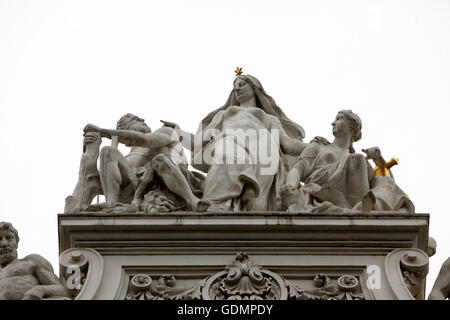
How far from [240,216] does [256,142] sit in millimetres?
2624

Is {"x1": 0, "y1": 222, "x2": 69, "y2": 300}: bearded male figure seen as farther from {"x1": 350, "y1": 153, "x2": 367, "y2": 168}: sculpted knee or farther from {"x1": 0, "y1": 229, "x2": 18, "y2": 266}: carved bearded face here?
{"x1": 350, "y1": 153, "x2": 367, "y2": 168}: sculpted knee

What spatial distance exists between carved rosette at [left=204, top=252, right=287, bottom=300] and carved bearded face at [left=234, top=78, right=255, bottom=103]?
15.9ft

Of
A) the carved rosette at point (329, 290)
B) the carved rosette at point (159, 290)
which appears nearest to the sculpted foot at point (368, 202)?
the carved rosette at point (329, 290)

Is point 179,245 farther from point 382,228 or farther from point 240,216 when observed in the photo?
point 382,228

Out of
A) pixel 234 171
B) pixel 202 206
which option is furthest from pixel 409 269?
pixel 234 171

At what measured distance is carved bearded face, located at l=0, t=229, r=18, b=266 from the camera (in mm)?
22500

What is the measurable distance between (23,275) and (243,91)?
230 inches

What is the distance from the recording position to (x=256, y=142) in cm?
2520

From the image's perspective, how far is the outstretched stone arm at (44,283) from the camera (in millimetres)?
21578

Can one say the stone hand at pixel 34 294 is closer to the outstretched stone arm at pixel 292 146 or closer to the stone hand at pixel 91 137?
the stone hand at pixel 91 137

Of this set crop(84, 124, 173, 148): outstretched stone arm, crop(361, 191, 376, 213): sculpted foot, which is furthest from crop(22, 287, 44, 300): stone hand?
crop(361, 191, 376, 213): sculpted foot

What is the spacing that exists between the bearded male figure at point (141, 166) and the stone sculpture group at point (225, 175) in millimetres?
14

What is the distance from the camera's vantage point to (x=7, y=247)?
22.5m
